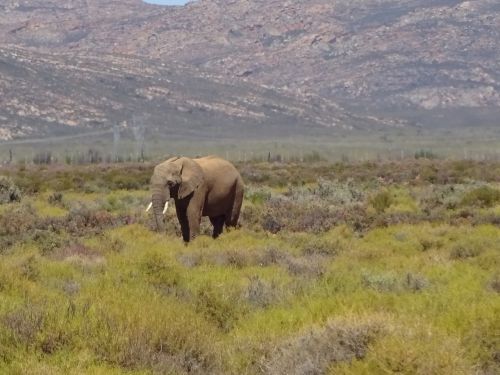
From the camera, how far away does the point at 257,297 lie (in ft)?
31.5

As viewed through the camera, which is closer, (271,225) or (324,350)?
(324,350)

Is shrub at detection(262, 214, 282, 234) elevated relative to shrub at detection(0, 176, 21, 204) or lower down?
elevated

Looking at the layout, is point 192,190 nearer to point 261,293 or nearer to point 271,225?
point 271,225

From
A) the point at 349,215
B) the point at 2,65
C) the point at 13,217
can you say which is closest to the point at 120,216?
the point at 13,217

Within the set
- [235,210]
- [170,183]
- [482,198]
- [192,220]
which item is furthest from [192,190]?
[482,198]

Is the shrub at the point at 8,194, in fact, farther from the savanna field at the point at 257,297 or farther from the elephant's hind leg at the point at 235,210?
the elephant's hind leg at the point at 235,210

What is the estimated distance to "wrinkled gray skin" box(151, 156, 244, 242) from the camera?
1605cm

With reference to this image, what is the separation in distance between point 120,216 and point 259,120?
168140mm

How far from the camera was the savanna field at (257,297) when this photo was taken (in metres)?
6.47

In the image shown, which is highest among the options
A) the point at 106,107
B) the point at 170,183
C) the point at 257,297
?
the point at 257,297

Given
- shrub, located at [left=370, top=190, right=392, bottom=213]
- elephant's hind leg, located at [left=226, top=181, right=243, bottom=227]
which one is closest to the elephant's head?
elephant's hind leg, located at [left=226, top=181, right=243, bottom=227]

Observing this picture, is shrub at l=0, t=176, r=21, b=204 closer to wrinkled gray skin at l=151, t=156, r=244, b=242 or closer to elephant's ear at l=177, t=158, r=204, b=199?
wrinkled gray skin at l=151, t=156, r=244, b=242

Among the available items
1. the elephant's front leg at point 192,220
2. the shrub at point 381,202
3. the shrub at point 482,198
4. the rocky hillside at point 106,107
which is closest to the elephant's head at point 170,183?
the elephant's front leg at point 192,220

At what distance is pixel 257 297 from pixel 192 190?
686 cm
